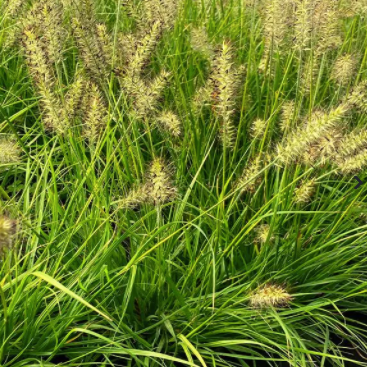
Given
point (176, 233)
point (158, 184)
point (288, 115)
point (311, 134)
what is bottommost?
point (176, 233)

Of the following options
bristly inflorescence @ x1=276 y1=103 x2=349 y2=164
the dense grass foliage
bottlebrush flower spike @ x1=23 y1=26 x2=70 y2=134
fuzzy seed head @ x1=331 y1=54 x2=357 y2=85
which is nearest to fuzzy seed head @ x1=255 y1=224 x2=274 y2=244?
the dense grass foliage

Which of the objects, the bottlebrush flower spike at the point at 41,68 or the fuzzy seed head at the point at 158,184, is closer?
the fuzzy seed head at the point at 158,184

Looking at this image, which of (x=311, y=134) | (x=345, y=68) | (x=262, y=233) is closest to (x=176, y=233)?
(x=262, y=233)

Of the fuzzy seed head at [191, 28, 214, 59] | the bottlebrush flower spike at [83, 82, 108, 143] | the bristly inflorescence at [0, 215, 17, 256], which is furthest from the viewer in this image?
the fuzzy seed head at [191, 28, 214, 59]

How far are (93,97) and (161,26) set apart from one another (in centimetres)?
36

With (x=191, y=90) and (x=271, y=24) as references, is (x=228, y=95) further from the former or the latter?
(x=191, y=90)

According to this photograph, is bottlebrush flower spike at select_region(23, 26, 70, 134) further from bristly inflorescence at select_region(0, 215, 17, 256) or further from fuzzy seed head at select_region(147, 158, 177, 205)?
bristly inflorescence at select_region(0, 215, 17, 256)

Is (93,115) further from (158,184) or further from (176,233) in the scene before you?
(176,233)

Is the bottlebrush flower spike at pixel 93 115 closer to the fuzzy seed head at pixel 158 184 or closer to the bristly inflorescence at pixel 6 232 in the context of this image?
the fuzzy seed head at pixel 158 184

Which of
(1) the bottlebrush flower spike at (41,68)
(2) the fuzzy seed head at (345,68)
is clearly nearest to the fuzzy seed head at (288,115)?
(2) the fuzzy seed head at (345,68)

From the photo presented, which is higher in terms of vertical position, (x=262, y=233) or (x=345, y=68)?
(x=345, y=68)

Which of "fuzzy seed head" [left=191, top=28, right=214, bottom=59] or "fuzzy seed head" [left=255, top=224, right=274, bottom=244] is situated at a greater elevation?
"fuzzy seed head" [left=191, top=28, right=214, bottom=59]

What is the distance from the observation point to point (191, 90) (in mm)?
3287

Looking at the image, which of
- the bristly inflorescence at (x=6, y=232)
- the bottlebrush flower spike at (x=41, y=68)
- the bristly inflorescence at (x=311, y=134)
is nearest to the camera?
the bristly inflorescence at (x=6, y=232)
